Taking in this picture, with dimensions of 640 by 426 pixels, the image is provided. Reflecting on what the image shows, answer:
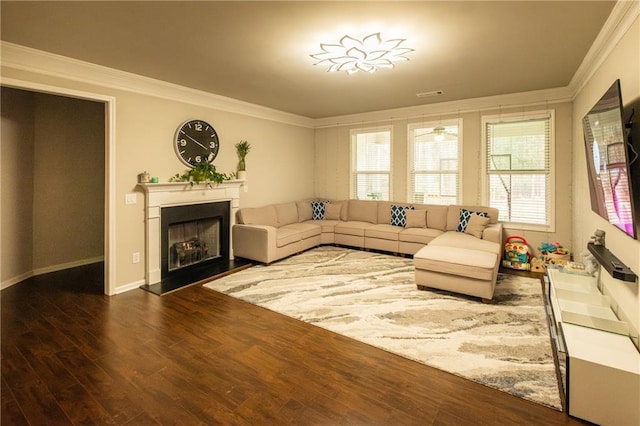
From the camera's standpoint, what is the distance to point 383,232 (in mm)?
5676

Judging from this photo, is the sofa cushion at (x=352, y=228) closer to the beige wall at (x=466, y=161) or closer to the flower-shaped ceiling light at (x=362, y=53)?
the beige wall at (x=466, y=161)

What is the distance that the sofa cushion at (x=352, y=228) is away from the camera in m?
5.96

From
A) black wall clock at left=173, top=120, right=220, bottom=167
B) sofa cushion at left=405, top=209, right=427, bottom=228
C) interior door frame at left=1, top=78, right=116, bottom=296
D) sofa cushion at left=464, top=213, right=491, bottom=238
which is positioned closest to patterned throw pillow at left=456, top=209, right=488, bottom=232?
sofa cushion at left=464, top=213, right=491, bottom=238

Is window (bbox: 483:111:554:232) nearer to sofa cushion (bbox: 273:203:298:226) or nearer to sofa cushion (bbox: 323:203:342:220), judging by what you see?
sofa cushion (bbox: 323:203:342:220)

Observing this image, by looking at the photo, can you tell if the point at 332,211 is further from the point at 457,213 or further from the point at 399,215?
the point at 457,213

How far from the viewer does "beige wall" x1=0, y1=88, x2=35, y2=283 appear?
397 cm

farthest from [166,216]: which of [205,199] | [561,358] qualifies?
[561,358]

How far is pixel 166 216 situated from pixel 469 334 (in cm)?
393

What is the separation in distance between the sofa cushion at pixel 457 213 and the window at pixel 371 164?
1.37m

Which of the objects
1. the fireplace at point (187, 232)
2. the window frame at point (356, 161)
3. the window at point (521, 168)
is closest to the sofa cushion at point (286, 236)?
the fireplace at point (187, 232)

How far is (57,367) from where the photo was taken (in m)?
2.35

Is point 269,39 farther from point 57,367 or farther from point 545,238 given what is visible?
point 545,238

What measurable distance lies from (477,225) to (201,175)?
14.0 feet

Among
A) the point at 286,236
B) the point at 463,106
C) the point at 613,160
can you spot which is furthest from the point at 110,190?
the point at 463,106
